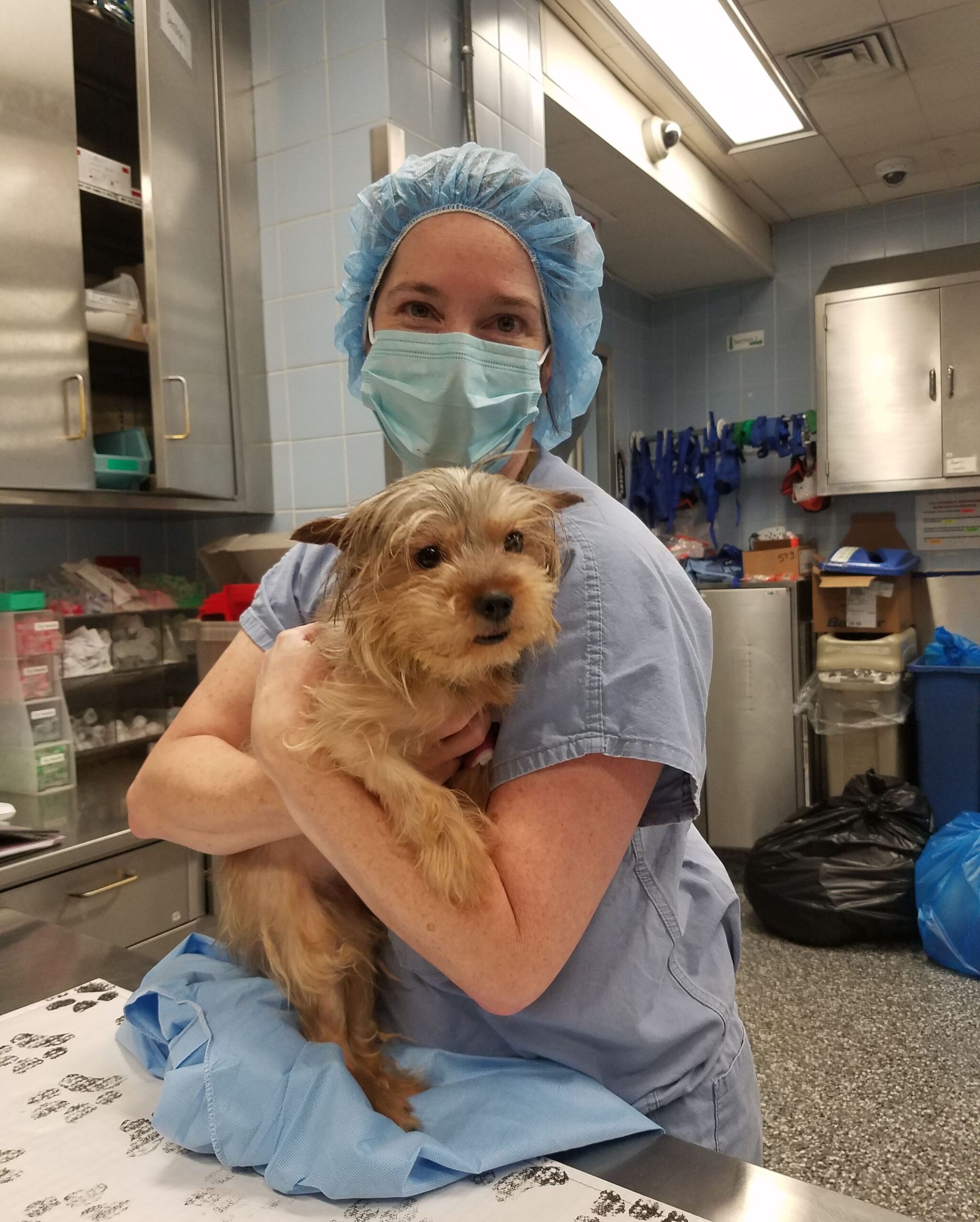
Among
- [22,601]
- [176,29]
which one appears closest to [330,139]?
[176,29]

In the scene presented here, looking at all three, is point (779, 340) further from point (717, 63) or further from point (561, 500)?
point (561, 500)

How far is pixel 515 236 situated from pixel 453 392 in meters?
0.22

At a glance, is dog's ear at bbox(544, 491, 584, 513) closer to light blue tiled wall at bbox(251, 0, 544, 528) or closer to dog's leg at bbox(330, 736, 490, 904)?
dog's leg at bbox(330, 736, 490, 904)

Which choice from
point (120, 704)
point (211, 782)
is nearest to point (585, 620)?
point (211, 782)

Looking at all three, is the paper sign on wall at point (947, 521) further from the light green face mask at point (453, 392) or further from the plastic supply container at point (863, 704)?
the light green face mask at point (453, 392)

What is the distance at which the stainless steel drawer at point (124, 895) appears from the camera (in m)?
1.92

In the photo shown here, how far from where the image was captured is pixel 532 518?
3.15 feet

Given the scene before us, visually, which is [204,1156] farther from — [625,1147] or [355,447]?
[355,447]

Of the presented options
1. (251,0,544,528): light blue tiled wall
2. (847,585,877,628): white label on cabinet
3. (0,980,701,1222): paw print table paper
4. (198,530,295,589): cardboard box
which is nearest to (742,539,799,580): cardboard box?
(847,585,877,628): white label on cabinet

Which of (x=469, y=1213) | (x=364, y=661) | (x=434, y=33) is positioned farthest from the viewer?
(x=434, y=33)

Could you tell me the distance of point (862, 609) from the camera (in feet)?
13.9

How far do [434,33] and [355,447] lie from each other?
1198 mm

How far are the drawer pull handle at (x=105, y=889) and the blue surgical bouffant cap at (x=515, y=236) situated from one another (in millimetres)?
1398

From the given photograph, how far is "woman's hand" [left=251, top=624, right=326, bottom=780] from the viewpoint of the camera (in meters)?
0.85
